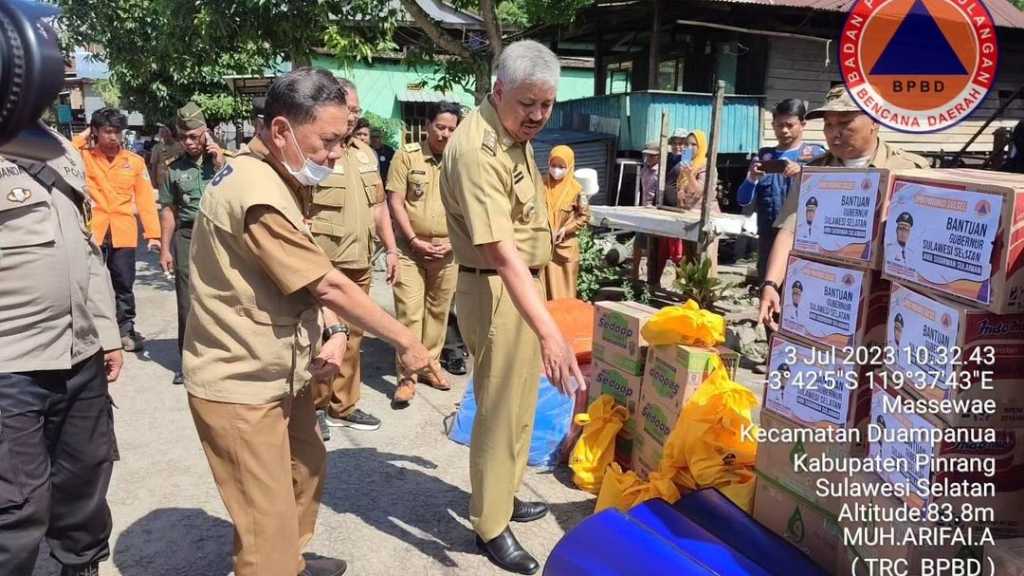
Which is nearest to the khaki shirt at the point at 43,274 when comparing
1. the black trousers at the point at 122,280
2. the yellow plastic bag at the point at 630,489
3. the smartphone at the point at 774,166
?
the yellow plastic bag at the point at 630,489

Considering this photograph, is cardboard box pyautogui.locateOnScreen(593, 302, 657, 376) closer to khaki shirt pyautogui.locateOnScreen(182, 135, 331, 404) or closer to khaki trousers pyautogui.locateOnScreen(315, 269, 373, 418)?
khaki trousers pyautogui.locateOnScreen(315, 269, 373, 418)

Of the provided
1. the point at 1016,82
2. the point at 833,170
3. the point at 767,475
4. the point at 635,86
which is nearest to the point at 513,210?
the point at 833,170

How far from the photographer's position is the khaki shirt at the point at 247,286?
6.39 feet

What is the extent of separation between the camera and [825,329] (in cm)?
229

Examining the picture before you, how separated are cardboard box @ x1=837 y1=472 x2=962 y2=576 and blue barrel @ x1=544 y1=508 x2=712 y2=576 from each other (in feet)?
1.34

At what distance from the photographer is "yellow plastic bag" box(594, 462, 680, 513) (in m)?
2.95

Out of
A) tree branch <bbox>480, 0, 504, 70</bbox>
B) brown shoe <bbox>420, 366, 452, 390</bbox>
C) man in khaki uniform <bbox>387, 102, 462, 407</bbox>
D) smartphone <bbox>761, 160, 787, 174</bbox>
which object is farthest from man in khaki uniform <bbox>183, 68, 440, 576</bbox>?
tree branch <bbox>480, 0, 504, 70</bbox>

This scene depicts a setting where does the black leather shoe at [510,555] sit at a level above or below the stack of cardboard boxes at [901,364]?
below

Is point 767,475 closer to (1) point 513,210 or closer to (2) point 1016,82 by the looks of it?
(1) point 513,210

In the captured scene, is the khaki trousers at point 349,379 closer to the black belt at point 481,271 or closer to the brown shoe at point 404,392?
the brown shoe at point 404,392

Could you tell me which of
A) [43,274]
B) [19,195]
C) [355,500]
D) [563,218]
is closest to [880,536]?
[355,500]

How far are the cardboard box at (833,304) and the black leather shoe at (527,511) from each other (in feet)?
4.61

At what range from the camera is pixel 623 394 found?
3643mm

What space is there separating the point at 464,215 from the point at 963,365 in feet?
5.15
